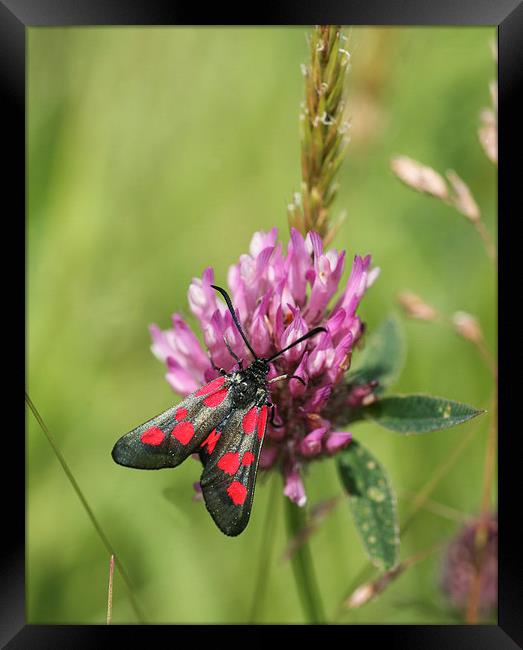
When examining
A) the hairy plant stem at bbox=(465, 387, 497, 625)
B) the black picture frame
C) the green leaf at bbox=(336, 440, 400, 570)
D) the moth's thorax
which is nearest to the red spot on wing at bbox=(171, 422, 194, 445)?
the moth's thorax

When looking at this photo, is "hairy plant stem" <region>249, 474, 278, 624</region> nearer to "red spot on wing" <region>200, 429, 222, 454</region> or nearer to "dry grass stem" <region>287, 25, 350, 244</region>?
"red spot on wing" <region>200, 429, 222, 454</region>

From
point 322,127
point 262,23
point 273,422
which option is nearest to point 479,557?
point 273,422

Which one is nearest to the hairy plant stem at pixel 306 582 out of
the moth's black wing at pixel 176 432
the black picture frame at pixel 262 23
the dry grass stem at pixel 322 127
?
the black picture frame at pixel 262 23

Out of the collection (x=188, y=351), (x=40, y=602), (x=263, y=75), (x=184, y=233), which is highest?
(x=263, y=75)

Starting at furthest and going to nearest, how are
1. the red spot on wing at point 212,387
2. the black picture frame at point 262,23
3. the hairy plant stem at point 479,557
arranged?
1. the hairy plant stem at point 479,557
2. the black picture frame at point 262,23
3. the red spot on wing at point 212,387

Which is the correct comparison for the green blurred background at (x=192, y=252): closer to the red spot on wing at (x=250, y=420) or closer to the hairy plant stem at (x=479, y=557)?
the hairy plant stem at (x=479, y=557)

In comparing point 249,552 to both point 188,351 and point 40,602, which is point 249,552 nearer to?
point 40,602

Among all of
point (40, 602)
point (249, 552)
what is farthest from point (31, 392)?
point (249, 552)

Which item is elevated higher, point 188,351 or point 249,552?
point 188,351
